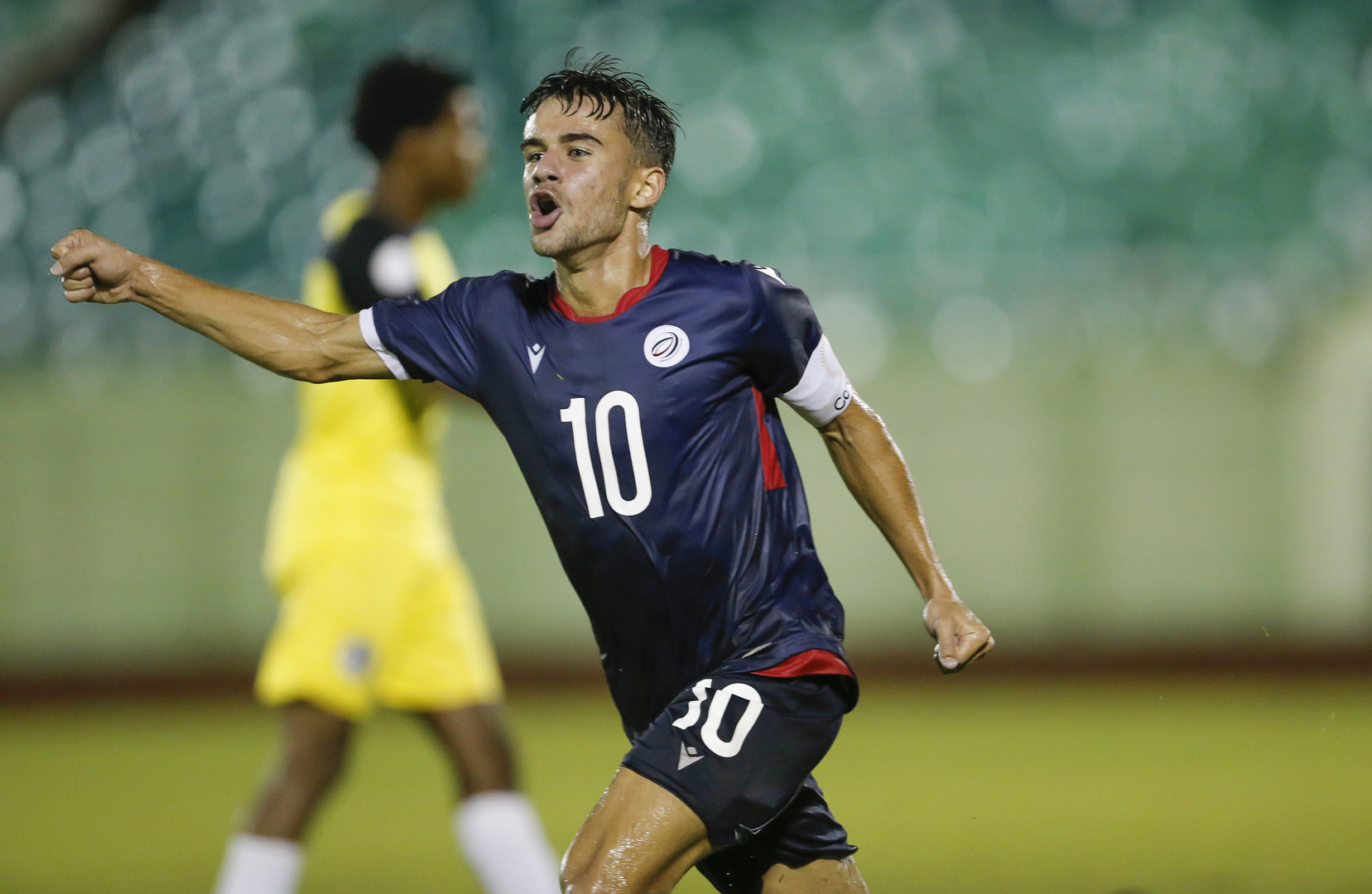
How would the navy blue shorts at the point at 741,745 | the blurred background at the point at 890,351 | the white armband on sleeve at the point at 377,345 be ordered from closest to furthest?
the navy blue shorts at the point at 741,745
the white armband on sleeve at the point at 377,345
the blurred background at the point at 890,351

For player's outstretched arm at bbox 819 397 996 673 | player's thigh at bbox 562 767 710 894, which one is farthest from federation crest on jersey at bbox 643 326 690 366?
player's thigh at bbox 562 767 710 894

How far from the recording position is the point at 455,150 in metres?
4.70

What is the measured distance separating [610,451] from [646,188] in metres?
0.60

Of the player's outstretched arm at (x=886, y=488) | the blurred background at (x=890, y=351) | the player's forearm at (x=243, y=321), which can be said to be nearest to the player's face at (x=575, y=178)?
the player's forearm at (x=243, y=321)

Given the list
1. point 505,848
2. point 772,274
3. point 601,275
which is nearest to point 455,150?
point 601,275

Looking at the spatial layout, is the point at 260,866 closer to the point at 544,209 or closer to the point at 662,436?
the point at 662,436

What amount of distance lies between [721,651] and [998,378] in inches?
400

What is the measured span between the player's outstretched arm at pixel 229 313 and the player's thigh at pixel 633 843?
1051 mm

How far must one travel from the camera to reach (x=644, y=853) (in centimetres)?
276

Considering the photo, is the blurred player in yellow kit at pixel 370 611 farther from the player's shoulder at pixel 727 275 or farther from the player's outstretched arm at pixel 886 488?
the player's outstretched arm at pixel 886 488

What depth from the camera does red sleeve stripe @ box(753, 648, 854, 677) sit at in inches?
117

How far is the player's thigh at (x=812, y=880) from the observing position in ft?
10.3

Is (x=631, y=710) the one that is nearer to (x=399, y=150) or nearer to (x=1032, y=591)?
(x=399, y=150)

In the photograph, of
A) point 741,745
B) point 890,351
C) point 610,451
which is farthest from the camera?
point 890,351
